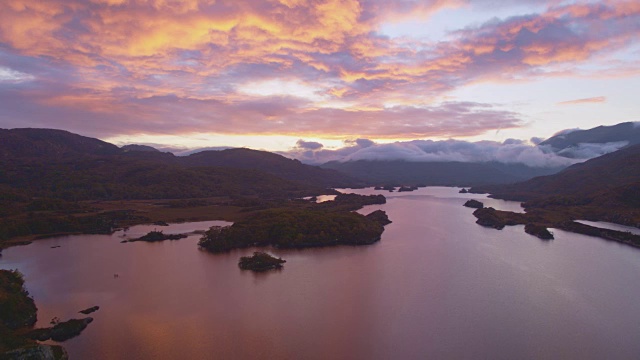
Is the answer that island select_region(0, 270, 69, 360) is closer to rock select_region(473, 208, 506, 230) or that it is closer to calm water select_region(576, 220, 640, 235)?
rock select_region(473, 208, 506, 230)

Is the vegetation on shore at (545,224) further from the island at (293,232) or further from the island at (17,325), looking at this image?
the island at (17,325)

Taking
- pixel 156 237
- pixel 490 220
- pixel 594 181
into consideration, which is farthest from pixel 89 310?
pixel 594 181

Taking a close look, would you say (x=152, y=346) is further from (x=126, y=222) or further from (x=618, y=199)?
(x=618, y=199)

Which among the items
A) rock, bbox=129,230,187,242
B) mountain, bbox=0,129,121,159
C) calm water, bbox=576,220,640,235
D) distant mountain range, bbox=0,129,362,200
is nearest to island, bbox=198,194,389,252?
rock, bbox=129,230,187,242

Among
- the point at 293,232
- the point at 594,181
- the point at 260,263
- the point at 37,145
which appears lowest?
the point at 260,263

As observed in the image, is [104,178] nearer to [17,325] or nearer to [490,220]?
[17,325]

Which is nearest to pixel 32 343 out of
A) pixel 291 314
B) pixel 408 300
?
pixel 291 314
